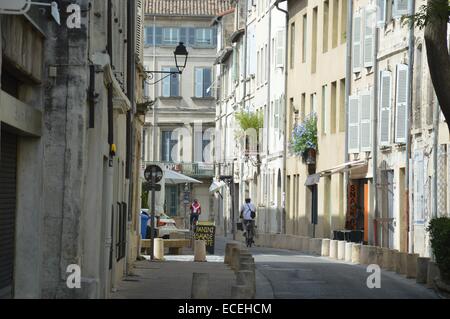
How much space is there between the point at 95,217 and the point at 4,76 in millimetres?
4461

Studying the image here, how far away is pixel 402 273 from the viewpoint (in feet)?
97.0

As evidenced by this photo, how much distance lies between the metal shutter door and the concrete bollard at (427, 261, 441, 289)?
35.9 feet

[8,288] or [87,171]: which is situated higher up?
[87,171]

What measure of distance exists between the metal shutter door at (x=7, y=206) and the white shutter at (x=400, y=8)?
2303 centimetres

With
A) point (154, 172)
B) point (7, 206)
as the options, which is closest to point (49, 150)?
point (7, 206)

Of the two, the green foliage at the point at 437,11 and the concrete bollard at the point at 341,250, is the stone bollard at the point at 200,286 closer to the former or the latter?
the green foliage at the point at 437,11

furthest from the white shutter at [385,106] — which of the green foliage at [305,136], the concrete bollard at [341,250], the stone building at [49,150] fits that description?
the stone building at [49,150]

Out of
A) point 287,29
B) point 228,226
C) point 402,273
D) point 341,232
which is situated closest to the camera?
point 402,273

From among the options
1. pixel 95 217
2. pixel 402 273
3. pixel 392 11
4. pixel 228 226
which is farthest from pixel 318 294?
pixel 228 226

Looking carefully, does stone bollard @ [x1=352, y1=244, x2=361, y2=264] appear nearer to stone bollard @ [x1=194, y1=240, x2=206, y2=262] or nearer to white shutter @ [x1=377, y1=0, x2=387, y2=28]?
stone bollard @ [x1=194, y1=240, x2=206, y2=262]

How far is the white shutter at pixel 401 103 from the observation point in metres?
37.2

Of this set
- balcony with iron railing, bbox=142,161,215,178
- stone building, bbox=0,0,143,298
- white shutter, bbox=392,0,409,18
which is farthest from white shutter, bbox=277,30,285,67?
stone building, bbox=0,0,143,298

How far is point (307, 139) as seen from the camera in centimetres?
5009

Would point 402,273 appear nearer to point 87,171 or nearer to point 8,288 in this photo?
point 87,171
